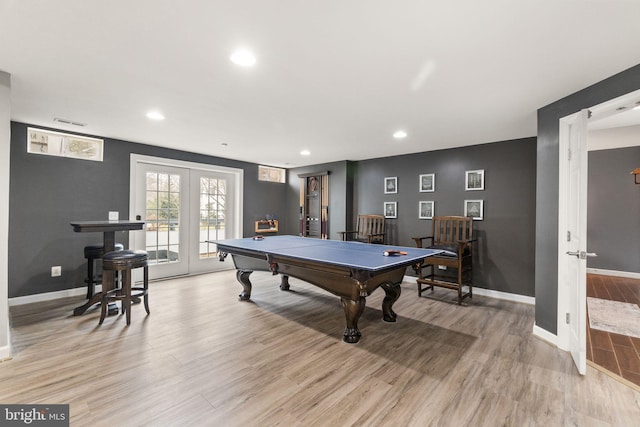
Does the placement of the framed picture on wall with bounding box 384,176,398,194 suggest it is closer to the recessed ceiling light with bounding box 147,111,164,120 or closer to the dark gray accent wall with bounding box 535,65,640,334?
the dark gray accent wall with bounding box 535,65,640,334

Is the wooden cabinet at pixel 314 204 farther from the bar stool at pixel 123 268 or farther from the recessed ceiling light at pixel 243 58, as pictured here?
the recessed ceiling light at pixel 243 58

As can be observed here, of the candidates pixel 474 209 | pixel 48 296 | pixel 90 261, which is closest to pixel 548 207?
pixel 474 209

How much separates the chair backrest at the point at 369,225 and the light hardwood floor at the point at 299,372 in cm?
214

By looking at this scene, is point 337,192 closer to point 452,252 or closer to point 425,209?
point 425,209

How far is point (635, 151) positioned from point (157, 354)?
7.88 metres

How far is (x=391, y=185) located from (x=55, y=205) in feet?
17.3

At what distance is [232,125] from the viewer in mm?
3588

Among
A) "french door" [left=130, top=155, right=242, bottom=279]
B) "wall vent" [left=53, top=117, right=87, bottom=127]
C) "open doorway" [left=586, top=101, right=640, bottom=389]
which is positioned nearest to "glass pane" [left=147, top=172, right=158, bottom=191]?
"french door" [left=130, top=155, right=242, bottom=279]

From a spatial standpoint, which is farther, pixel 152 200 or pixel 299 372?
pixel 152 200

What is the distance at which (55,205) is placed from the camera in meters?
3.88

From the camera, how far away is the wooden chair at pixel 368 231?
524 cm

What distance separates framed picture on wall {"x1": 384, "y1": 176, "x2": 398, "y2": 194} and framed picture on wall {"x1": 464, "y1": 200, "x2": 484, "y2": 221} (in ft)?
4.16

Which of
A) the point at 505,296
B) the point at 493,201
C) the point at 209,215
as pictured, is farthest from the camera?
the point at 209,215

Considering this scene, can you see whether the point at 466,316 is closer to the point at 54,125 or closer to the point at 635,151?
the point at 635,151
